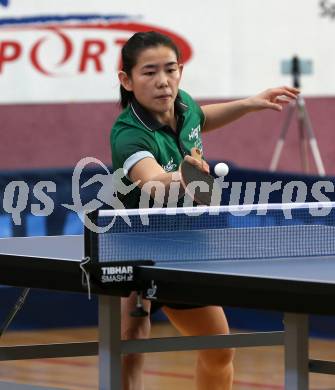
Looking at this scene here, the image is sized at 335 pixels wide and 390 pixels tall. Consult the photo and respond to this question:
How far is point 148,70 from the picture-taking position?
3.62m

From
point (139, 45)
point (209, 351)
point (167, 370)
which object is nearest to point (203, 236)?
point (209, 351)

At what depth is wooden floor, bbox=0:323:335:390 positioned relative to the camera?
205 inches

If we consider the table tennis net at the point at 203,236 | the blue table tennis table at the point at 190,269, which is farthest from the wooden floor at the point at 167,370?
the table tennis net at the point at 203,236

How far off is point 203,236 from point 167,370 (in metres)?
2.16

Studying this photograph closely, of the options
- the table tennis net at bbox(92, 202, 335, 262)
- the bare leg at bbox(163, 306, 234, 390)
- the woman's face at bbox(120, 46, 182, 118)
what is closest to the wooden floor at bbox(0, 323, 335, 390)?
the bare leg at bbox(163, 306, 234, 390)

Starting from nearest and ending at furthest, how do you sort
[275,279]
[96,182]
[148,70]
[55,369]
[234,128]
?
[275,279] → [148,70] → [55,369] → [96,182] → [234,128]

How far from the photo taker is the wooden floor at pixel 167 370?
17.0ft

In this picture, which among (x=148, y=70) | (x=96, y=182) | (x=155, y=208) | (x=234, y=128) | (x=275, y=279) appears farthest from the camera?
(x=234, y=128)

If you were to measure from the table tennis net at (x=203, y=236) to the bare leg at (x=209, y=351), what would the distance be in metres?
0.28

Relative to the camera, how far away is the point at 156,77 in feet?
11.8

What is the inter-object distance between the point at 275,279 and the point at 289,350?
0.24 metres

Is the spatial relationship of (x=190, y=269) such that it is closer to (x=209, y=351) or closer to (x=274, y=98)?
(x=209, y=351)

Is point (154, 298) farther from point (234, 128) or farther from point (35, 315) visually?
point (234, 128)

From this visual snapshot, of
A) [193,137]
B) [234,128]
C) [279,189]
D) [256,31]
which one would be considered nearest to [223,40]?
[256,31]
